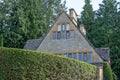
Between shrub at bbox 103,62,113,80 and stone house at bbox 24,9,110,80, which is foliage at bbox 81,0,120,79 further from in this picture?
shrub at bbox 103,62,113,80

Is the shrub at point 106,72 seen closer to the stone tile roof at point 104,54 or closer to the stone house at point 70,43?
the stone house at point 70,43

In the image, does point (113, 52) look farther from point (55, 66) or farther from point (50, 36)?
point (55, 66)

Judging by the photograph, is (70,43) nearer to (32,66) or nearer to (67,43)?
(67,43)

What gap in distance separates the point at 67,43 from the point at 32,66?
51.1 ft

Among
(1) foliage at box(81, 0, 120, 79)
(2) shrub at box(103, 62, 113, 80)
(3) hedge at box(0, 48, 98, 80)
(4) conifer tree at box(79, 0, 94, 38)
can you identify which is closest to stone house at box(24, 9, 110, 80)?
(2) shrub at box(103, 62, 113, 80)

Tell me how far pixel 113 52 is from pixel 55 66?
2715cm

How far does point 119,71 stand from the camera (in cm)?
4484

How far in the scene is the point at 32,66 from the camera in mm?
18500

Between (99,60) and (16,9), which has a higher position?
(16,9)

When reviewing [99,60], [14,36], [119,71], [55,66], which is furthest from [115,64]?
[55,66]

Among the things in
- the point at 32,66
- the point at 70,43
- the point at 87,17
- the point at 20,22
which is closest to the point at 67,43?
the point at 70,43

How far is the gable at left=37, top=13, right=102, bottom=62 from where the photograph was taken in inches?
1304

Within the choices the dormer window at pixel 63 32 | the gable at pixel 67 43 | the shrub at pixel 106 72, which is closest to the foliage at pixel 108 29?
the shrub at pixel 106 72

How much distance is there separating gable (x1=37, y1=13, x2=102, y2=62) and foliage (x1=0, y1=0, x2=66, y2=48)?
13.0 metres
